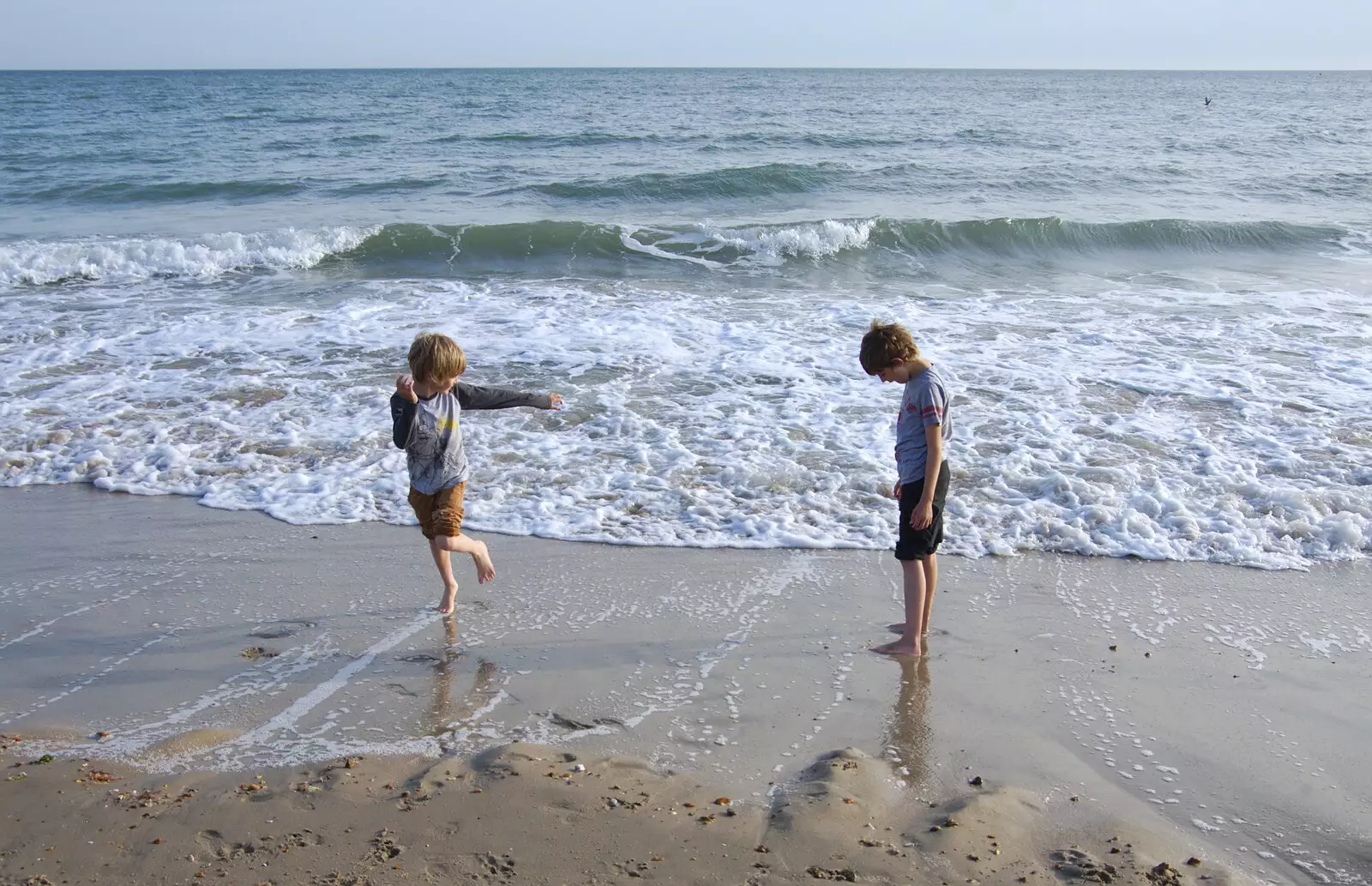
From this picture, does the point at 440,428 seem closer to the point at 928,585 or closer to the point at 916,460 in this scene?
the point at 916,460

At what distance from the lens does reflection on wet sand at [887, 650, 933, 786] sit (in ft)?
11.4

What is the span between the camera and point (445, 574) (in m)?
4.65

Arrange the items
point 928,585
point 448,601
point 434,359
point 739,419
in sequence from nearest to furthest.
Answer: point 434,359 < point 928,585 < point 448,601 < point 739,419

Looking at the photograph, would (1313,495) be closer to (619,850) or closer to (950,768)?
(950,768)

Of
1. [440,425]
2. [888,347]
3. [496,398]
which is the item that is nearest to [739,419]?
[496,398]

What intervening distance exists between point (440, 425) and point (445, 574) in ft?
2.29

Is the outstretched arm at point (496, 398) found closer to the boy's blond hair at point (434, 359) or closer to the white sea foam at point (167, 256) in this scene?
the boy's blond hair at point (434, 359)

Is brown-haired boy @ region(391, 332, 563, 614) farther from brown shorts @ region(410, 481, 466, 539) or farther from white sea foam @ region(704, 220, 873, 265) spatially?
white sea foam @ region(704, 220, 873, 265)

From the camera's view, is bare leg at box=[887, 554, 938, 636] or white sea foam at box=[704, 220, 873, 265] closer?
bare leg at box=[887, 554, 938, 636]

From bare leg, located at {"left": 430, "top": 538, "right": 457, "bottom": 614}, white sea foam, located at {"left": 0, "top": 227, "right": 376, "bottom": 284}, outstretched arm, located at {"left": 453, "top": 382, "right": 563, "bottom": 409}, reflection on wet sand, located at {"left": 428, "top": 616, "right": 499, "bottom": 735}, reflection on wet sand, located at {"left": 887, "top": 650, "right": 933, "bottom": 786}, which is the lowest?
reflection on wet sand, located at {"left": 428, "top": 616, "right": 499, "bottom": 735}

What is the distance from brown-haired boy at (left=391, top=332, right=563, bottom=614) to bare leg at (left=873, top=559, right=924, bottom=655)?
5.51 ft

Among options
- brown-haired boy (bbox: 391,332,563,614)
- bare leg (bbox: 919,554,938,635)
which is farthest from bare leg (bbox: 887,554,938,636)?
brown-haired boy (bbox: 391,332,563,614)

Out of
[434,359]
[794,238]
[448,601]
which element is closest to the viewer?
[434,359]

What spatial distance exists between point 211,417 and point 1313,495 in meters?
7.68
